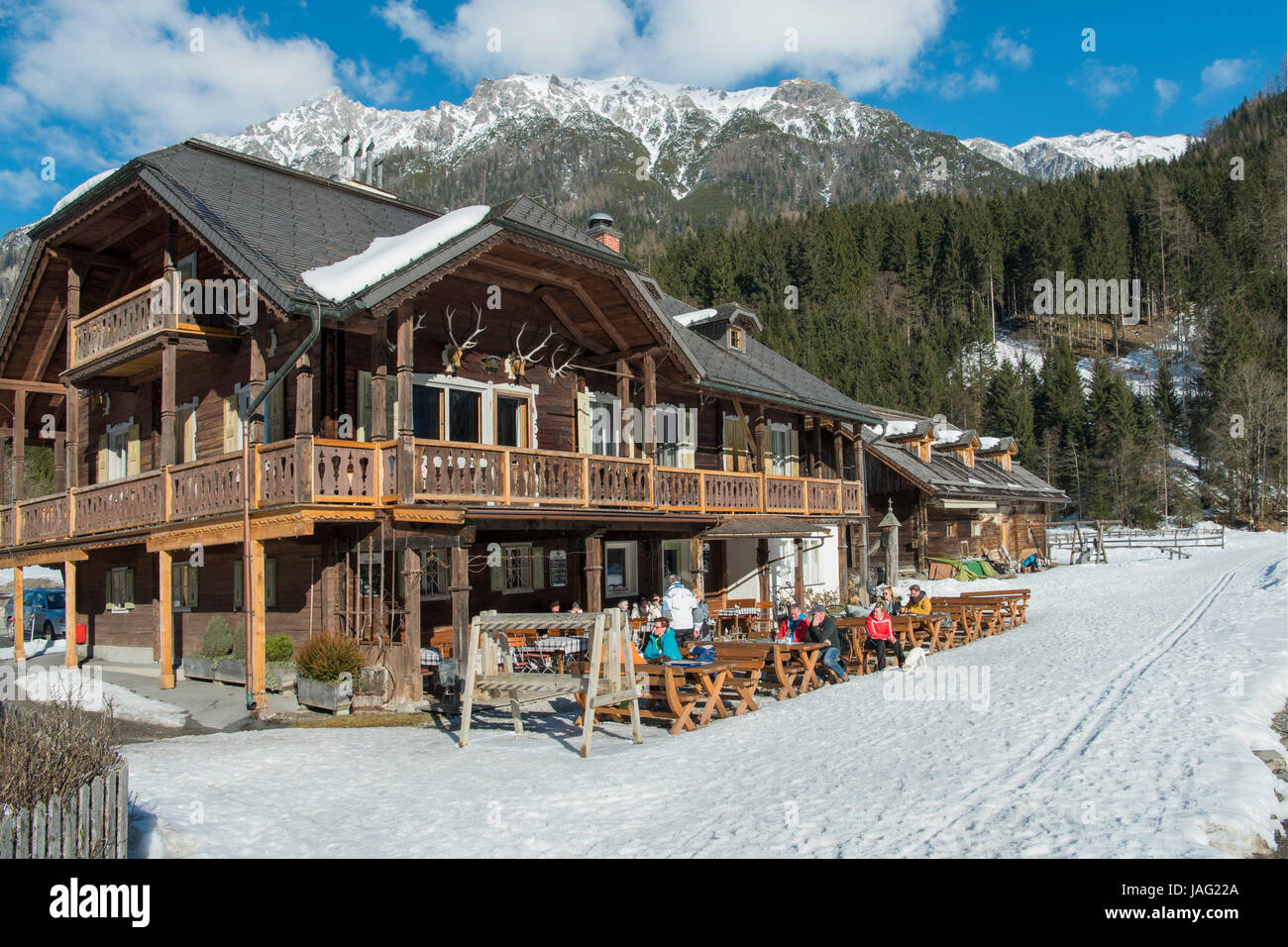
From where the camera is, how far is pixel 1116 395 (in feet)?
235

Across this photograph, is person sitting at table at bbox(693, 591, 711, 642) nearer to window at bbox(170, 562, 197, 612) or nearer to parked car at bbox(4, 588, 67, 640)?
window at bbox(170, 562, 197, 612)

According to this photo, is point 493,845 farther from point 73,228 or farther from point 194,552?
point 73,228

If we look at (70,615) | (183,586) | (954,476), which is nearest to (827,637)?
(183,586)

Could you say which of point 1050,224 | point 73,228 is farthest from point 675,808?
point 1050,224

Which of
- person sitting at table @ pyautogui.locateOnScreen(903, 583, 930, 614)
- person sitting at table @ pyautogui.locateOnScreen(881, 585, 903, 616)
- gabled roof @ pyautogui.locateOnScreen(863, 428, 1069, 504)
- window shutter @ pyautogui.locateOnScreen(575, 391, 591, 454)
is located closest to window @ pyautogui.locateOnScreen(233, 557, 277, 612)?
window shutter @ pyautogui.locateOnScreen(575, 391, 591, 454)

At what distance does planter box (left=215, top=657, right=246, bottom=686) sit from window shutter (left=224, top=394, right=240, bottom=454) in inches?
155

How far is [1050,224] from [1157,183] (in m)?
13.4

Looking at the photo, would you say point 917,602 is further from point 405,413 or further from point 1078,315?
point 1078,315

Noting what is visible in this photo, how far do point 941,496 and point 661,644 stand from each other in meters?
24.9

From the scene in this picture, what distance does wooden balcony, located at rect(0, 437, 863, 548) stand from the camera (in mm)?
13758

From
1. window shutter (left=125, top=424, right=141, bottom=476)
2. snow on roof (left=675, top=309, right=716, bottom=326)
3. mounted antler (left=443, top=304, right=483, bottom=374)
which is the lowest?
window shutter (left=125, top=424, right=141, bottom=476)

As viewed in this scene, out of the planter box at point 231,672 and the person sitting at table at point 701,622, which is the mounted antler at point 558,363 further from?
the planter box at point 231,672

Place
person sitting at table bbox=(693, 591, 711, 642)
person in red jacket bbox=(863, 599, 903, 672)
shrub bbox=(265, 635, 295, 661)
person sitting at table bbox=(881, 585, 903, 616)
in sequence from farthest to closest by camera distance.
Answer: person sitting at table bbox=(881, 585, 903, 616) < person sitting at table bbox=(693, 591, 711, 642) < person in red jacket bbox=(863, 599, 903, 672) < shrub bbox=(265, 635, 295, 661)

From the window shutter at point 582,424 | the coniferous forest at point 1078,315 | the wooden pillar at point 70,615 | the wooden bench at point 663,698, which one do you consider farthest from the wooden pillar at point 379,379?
the coniferous forest at point 1078,315
